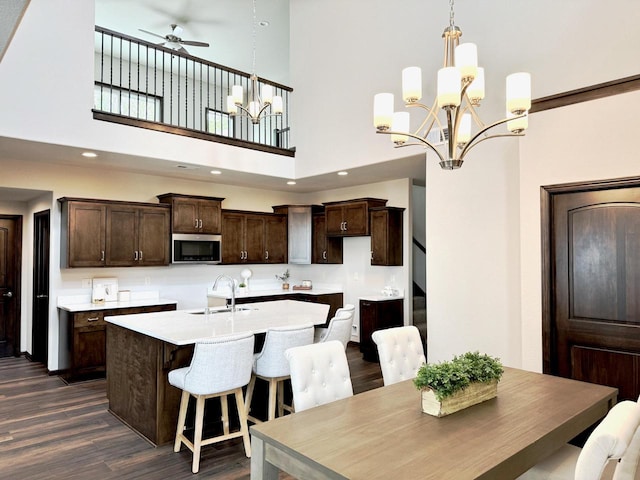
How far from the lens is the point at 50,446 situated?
3.46 meters

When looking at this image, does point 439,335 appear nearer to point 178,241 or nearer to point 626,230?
point 626,230

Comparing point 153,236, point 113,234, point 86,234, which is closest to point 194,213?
point 153,236

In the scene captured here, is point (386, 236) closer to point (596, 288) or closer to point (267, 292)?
point (267, 292)

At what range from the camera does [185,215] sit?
6.44 meters

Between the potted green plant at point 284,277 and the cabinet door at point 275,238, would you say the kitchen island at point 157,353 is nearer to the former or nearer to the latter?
the cabinet door at point 275,238

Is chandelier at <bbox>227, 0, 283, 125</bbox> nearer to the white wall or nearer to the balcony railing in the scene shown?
the balcony railing

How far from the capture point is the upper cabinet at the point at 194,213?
6.35 metres

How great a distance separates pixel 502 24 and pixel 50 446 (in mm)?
5596

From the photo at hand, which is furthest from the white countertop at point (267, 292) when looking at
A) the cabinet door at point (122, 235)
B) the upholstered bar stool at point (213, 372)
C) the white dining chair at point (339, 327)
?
the upholstered bar stool at point (213, 372)

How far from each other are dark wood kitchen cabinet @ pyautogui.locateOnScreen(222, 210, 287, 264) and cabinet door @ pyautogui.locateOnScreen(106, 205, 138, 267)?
1.50 meters

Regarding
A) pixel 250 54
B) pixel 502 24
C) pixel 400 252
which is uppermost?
pixel 250 54

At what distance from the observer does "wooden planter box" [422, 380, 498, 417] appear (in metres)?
1.98

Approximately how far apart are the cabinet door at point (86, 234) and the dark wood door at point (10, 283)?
1.98 m

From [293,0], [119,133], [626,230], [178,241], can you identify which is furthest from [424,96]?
[178,241]
